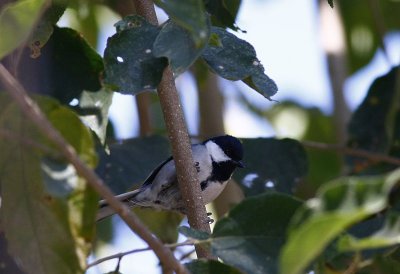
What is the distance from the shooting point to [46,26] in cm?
203

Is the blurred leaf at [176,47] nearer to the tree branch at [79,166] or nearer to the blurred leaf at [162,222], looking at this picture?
the tree branch at [79,166]

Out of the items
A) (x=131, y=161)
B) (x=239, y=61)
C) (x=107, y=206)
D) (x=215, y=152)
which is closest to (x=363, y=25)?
(x=215, y=152)

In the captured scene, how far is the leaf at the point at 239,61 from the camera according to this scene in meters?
1.92

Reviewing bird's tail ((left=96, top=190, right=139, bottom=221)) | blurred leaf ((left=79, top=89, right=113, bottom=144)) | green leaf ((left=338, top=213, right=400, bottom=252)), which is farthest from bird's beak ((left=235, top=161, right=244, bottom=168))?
green leaf ((left=338, top=213, right=400, bottom=252))

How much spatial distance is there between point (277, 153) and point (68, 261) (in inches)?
55.6

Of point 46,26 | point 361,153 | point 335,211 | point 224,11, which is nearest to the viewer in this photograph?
point 335,211

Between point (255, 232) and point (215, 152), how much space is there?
184 centimetres

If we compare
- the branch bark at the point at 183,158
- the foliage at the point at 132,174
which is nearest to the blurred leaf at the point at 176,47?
the foliage at the point at 132,174

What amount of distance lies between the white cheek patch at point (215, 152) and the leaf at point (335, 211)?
2.16 m

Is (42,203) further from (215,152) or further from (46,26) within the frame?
(215,152)

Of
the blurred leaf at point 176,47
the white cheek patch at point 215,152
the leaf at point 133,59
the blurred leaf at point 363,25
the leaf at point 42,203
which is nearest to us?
the leaf at point 42,203

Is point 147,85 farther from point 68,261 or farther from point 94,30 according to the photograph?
point 94,30

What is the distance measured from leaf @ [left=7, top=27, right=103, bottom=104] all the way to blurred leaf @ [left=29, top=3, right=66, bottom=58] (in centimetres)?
7

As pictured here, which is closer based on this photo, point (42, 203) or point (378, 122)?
point (42, 203)
